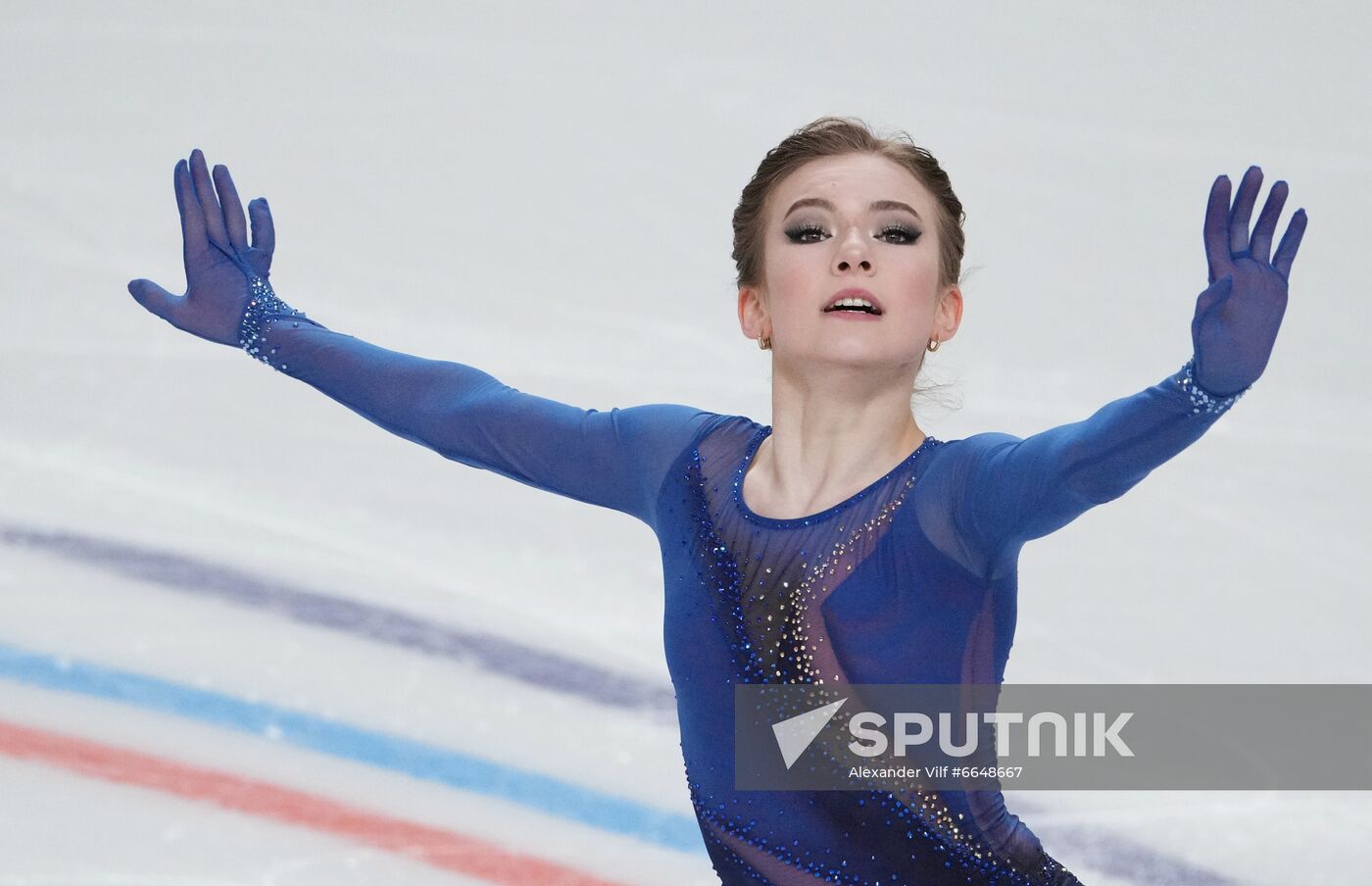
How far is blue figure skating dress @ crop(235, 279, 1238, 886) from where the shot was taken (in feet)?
6.33

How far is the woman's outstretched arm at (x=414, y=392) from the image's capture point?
7.68 ft

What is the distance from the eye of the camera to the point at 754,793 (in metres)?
2.08

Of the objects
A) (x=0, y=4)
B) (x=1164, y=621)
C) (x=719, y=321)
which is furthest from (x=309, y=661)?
(x=0, y=4)

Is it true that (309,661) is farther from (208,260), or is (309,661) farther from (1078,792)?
(1078,792)

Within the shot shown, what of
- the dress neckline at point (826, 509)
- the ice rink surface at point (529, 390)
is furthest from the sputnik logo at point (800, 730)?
the ice rink surface at point (529, 390)

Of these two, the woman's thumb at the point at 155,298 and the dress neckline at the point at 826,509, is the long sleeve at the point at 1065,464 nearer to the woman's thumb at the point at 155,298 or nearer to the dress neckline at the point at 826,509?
the dress neckline at the point at 826,509

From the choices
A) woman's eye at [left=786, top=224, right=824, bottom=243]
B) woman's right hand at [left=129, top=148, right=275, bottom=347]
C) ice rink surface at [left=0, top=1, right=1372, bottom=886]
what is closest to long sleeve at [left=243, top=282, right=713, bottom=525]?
woman's right hand at [left=129, top=148, right=275, bottom=347]

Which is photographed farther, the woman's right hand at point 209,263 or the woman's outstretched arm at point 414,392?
the woman's right hand at point 209,263

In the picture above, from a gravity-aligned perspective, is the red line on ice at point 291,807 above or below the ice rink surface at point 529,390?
below

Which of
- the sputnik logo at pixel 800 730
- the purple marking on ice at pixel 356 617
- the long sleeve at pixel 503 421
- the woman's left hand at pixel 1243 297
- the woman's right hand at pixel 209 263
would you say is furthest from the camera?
the purple marking on ice at pixel 356 617

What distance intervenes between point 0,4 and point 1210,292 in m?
3.80

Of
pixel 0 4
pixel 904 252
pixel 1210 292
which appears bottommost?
pixel 1210 292

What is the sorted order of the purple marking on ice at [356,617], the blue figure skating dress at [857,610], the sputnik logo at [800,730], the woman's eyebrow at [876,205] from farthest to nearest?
the purple marking on ice at [356,617]
the woman's eyebrow at [876,205]
the sputnik logo at [800,730]
the blue figure skating dress at [857,610]

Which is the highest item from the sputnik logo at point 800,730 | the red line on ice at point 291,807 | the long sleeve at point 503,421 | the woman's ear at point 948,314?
the woman's ear at point 948,314
